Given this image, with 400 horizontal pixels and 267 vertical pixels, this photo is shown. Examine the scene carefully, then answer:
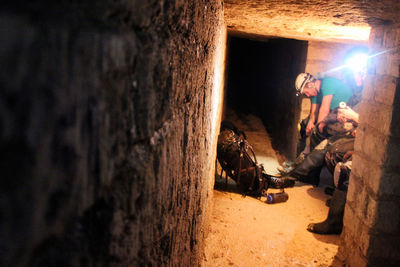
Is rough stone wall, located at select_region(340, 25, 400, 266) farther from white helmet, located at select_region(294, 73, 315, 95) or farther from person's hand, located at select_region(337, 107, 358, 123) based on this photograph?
white helmet, located at select_region(294, 73, 315, 95)

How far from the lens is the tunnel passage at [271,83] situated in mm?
6539

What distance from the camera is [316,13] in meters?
2.43

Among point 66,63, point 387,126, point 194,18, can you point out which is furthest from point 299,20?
point 66,63

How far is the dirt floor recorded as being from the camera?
284cm

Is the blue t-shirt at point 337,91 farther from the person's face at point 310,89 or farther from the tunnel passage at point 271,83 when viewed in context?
the tunnel passage at point 271,83

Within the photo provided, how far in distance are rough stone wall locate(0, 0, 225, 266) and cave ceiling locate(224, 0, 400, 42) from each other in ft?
5.28

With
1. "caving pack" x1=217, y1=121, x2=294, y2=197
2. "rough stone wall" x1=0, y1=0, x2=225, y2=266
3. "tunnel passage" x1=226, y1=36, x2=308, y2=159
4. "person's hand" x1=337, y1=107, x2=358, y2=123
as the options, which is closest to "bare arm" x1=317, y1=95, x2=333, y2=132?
"person's hand" x1=337, y1=107, x2=358, y2=123

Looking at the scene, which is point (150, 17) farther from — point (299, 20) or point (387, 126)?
point (299, 20)

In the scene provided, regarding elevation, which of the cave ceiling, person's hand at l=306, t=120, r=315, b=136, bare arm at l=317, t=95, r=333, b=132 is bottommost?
person's hand at l=306, t=120, r=315, b=136

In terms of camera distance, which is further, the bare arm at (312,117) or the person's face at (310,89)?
the bare arm at (312,117)

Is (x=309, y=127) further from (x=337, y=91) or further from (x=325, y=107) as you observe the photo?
(x=337, y=91)

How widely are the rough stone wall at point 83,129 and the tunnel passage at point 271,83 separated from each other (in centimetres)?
556

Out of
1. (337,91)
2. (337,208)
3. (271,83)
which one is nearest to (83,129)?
(337,208)

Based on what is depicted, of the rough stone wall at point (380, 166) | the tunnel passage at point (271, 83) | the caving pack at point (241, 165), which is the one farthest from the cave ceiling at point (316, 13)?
the tunnel passage at point (271, 83)
